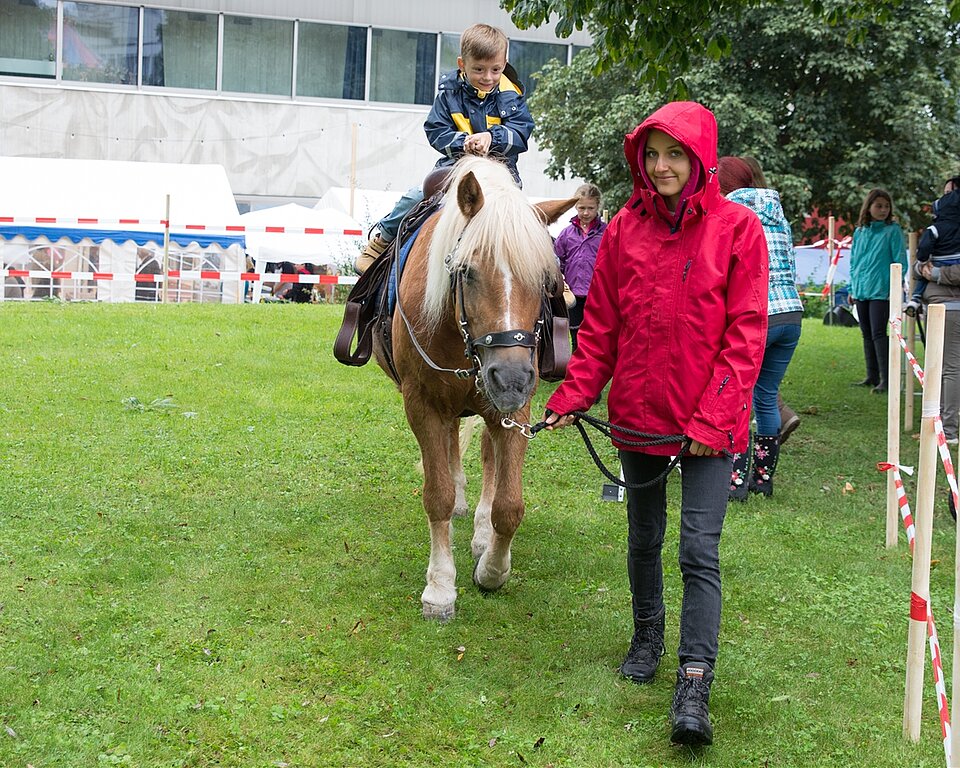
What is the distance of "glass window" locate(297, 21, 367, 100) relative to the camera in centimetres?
3319

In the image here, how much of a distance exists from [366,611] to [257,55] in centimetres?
3058

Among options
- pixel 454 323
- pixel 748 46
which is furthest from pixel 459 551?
pixel 748 46

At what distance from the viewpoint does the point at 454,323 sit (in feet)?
16.0

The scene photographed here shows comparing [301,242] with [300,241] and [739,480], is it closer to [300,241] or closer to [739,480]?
[300,241]

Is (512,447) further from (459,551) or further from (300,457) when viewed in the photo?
(300,457)

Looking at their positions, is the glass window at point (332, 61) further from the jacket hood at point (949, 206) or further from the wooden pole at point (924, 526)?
the wooden pole at point (924, 526)

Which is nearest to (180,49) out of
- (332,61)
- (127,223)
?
(332,61)

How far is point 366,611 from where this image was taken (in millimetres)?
5344

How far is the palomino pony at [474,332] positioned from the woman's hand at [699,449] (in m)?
0.71

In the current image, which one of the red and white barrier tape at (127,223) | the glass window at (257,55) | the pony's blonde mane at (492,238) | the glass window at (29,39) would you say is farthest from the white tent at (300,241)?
the pony's blonde mane at (492,238)

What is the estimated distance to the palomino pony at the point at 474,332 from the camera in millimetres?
4344

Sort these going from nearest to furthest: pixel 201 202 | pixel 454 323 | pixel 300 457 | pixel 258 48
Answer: pixel 454 323 → pixel 300 457 → pixel 201 202 → pixel 258 48

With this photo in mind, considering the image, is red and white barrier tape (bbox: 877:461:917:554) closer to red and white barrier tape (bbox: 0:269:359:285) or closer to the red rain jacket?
the red rain jacket

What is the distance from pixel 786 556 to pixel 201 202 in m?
19.9
